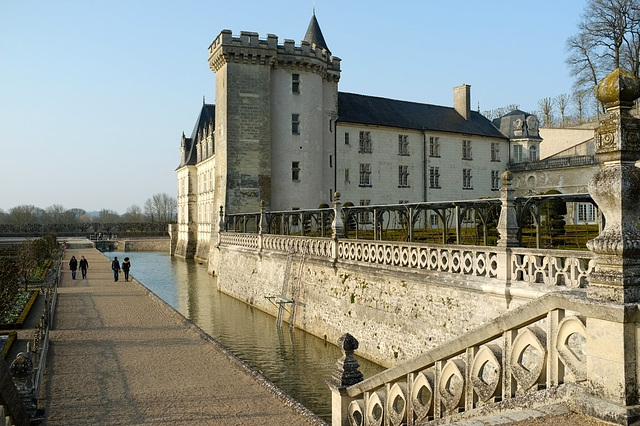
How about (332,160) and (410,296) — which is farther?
(332,160)

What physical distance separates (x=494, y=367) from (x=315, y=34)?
119ft

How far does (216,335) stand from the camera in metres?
18.6

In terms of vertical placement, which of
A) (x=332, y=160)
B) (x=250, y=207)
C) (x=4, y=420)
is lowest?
(x=4, y=420)

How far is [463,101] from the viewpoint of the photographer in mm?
44781

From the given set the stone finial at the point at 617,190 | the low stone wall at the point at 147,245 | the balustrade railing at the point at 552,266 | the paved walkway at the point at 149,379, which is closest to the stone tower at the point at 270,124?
the paved walkway at the point at 149,379

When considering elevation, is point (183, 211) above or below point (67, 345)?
above

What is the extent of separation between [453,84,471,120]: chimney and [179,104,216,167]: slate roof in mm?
→ 21855

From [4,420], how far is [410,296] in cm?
957

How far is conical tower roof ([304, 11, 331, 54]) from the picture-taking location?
3811cm

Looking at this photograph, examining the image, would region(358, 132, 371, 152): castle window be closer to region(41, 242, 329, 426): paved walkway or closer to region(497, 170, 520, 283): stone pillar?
region(41, 242, 329, 426): paved walkway

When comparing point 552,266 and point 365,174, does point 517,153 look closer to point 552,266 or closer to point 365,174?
point 365,174

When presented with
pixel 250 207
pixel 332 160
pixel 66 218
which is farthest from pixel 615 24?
pixel 66 218

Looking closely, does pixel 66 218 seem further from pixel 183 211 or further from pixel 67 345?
pixel 67 345

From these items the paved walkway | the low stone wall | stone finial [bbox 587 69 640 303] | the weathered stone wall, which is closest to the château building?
the weathered stone wall
